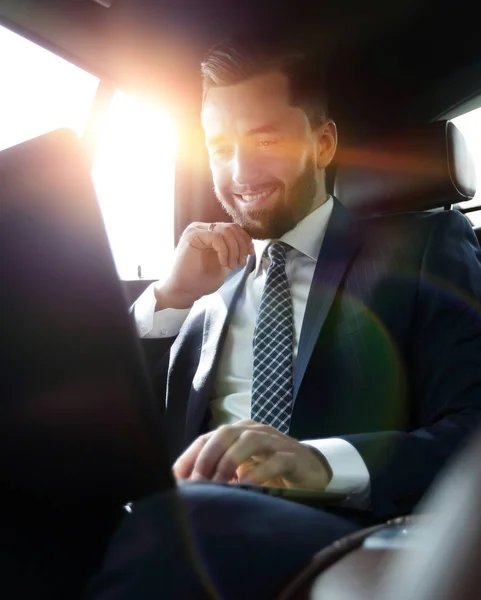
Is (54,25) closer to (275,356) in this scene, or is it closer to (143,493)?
(275,356)

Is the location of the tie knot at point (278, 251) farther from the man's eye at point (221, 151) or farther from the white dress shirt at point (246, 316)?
the man's eye at point (221, 151)

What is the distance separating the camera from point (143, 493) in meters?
0.47

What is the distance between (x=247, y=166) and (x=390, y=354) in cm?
60

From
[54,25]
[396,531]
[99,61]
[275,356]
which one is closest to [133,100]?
[99,61]

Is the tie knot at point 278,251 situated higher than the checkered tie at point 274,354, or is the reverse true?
the tie knot at point 278,251

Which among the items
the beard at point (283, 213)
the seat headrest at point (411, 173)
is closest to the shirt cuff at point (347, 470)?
the beard at point (283, 213)

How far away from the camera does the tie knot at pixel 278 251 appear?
1.48 metres

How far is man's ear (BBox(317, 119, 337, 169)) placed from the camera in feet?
5.42

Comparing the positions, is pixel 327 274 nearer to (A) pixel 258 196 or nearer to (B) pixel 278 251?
(B) pixel 278 251

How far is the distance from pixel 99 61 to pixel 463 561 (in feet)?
6.70

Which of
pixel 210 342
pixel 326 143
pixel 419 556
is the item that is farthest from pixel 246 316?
pixel 419 556

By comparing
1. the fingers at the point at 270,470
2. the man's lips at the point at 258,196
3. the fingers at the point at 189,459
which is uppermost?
the man's lips at the point at 258,196

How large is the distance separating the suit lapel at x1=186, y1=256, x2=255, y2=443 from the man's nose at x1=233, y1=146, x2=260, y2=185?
0.22 meters

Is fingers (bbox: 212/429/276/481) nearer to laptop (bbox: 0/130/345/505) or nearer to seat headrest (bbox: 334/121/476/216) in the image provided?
laptop (bbox: 0/130/345/505)
